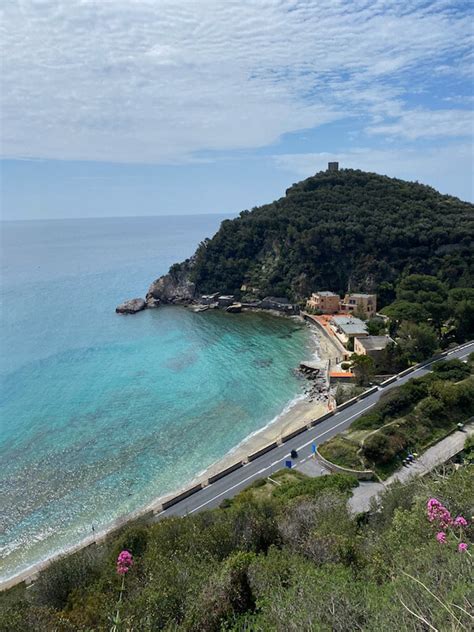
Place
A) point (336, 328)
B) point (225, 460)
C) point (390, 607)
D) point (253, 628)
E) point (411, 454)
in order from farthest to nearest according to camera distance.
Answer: point (336, 328), point (225, 460), point (411, 454), point (253, 628), point (390, 607)

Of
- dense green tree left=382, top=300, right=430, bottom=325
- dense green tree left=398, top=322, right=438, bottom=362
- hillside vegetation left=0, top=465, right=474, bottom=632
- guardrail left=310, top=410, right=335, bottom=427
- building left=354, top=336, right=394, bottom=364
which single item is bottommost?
guardrail left=310, top=410, right=335, bottom=427

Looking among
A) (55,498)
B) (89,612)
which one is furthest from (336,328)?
(89,612)

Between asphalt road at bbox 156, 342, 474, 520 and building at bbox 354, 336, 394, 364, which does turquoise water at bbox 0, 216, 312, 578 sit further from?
building at bbox 354, 336, 394, 364

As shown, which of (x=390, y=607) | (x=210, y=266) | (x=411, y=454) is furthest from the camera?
(x=210, y=266)

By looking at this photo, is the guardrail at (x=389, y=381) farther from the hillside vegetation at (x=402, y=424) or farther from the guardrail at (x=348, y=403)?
the hillside vegetation at (x=402, y=424)

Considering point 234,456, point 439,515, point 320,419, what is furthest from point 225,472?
point 439,515

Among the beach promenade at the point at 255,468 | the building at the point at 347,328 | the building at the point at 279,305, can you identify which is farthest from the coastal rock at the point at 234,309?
the beach promenade at the point at 255,468

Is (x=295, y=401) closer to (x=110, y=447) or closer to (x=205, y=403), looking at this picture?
(x=205, y=403)

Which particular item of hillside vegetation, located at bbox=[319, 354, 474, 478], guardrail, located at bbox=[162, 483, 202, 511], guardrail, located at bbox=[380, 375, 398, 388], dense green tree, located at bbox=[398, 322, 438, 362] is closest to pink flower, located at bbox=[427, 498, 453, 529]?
hillside vegetation, located at bbox=[319, 354, 474, 478]
